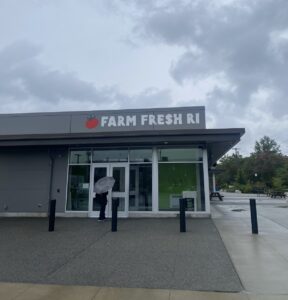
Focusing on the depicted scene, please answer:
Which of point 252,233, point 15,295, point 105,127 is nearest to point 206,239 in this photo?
point 252,233

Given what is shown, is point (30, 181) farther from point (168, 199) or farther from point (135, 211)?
point (168, 199)

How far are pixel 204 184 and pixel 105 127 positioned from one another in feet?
18.5

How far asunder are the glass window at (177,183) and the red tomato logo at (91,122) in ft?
13.3

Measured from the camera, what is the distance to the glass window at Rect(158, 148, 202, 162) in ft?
46.1

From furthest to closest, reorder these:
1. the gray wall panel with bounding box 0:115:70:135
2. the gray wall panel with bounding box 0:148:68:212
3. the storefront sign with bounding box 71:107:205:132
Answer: the gray wall panel with bounding box 0:115:70:135 < the storefront sign with bounding box 71:107:205:132 < the gray wall panel with bounding box 0:148:68:212

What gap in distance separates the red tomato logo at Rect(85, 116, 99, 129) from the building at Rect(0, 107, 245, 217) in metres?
0.05

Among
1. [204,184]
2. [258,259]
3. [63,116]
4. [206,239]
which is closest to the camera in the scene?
[258,259]

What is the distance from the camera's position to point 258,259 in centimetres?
657

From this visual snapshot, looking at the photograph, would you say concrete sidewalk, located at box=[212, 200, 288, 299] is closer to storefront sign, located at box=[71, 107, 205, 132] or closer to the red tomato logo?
storefront sign, located at box=[71, 107, 205, 132]

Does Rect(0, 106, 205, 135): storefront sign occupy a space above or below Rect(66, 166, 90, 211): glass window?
above

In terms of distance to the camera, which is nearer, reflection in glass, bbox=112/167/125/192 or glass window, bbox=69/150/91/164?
reflection in glass, bbox=112/167/125/192

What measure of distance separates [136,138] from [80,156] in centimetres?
320

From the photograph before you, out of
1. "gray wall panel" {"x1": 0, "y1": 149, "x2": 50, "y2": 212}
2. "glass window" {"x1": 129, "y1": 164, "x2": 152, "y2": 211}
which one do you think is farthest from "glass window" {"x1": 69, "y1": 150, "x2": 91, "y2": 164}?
"glass window" {"x1": 129, "y1": 164, "x2": 152, "y2": 211}

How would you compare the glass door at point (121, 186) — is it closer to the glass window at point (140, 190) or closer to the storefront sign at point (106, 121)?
the glass window at point (140, 190)
